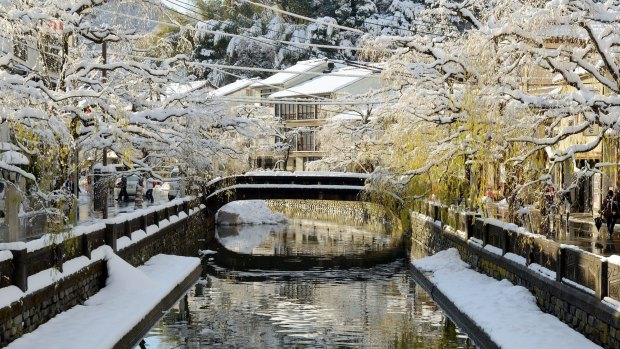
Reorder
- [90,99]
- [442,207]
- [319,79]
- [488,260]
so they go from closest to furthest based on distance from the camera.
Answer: [90,99], [488,260], [442,207], [319,79]

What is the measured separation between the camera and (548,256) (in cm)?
1936

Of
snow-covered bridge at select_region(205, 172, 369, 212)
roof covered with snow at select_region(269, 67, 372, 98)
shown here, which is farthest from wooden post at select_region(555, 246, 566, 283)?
roof covered with snow at select_region(269, 67, 372, 98)

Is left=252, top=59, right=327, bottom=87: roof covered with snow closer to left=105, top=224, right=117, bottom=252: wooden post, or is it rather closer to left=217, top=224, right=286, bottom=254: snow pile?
left=217, top=224, right=286, bottom=254: snow pile

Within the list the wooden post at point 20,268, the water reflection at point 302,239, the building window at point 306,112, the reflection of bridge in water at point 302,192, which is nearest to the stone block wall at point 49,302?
the wooden post at point 20,268

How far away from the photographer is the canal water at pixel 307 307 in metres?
19.8

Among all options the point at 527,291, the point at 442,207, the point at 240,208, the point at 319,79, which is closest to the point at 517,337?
the point at 527,291

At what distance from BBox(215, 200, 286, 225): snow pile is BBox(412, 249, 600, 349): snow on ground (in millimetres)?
30311

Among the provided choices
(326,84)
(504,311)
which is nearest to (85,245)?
(504,311)

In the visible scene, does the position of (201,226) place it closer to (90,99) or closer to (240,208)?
(240,208)

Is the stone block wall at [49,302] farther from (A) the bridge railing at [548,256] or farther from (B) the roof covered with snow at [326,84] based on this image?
(B) the roof covered with snow at [326,84]

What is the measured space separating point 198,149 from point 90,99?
51.9 feet

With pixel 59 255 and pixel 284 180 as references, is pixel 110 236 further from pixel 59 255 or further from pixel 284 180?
pixel 284 180

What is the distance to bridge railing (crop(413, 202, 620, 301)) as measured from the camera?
50.1 ft

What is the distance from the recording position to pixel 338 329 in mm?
21297
